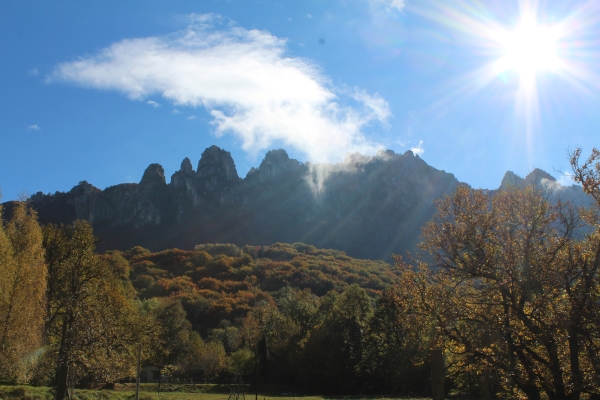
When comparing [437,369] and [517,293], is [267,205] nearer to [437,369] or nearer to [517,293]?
[517,293]

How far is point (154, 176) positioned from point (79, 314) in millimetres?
172261

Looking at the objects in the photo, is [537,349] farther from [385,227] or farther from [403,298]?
[385,227]

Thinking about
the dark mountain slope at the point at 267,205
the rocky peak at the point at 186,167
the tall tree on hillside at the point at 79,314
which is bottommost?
the tall tree on hillside at the point at 79,314

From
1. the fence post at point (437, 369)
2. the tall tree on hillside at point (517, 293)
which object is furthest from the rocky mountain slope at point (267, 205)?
the fence post at point (437, 369)

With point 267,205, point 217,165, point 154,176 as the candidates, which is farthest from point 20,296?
point 154,176

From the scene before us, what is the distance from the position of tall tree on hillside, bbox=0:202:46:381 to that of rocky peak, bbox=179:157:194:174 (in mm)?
168171

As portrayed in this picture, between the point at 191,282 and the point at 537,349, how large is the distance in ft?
303

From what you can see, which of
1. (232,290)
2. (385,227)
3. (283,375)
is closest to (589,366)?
(283,375)

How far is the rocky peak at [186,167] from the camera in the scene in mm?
189575

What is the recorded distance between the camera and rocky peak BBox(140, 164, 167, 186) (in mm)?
187925

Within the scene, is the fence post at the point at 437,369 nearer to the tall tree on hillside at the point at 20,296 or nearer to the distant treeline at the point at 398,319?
the distant treeline at the point at 398,319

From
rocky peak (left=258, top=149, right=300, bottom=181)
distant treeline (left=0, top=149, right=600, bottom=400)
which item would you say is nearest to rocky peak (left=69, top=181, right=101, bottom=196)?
rocky peak (left=258, top=149, right=300, bottom=181)

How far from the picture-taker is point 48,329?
28562 millimetres

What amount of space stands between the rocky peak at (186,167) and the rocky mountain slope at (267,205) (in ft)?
1.46
